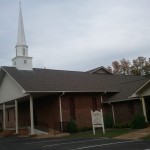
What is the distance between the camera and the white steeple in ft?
108

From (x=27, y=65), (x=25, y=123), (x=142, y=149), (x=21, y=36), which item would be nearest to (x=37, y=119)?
(x=25, y=123)

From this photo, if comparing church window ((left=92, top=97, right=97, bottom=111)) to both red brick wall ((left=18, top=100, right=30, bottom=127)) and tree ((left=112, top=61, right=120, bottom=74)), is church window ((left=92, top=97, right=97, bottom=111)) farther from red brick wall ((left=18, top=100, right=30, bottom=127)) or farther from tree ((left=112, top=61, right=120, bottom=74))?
tree ((left=112, top=61, right=120, bottom=74))

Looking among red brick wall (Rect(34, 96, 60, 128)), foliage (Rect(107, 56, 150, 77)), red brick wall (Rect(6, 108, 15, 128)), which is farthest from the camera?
foliage (Rect(107, 56, 150, 77))

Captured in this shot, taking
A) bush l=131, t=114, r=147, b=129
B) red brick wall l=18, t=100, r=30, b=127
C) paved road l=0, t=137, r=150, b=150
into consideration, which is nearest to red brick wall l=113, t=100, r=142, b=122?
bush l=131, t=114, r=147, b=129

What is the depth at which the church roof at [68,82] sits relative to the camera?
91.1 feet

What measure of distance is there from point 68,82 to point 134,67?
103ft

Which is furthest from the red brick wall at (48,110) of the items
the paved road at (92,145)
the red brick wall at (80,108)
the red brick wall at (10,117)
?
the paved road at (92,145)

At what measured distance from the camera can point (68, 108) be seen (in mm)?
28938

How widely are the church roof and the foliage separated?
2257cm

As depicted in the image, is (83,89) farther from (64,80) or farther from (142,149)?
(142,149)

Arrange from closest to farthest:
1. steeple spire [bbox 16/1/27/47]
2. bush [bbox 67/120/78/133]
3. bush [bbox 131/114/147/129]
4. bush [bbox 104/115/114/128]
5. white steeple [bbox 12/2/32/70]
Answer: bush [bbox 131/114/147/129] < bush [bbox 67/120/78/133] < bush [bbox 104/115/114/128] < white steeple [bbox 12/2/32/70] < steeple spire [bbox 16/1/27/47]

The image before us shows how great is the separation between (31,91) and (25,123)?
1040cm

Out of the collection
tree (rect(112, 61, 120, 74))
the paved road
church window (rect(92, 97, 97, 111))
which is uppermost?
tree (rect(112, 61, 120, 74))

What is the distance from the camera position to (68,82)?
3114cm
